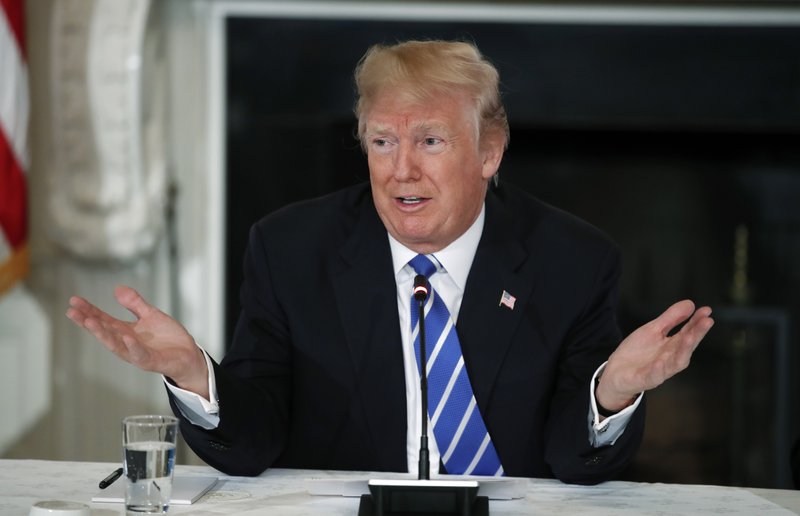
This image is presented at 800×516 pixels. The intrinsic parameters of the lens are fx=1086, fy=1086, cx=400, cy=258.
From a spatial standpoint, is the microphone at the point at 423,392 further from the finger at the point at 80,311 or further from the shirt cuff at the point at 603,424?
the finger at the point at 80,311

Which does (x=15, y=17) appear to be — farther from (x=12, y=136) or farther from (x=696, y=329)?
(x=696, y=329)

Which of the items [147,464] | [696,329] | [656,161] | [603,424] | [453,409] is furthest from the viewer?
[656,161]

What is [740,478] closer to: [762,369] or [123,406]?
[762,369]

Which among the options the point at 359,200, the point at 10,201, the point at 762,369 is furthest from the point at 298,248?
the point at 762,369

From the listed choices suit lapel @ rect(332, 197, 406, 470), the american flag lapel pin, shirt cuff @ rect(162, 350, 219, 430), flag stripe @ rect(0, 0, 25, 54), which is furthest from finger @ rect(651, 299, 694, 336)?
flag stripe @ rect(0, 0, 25, 54)

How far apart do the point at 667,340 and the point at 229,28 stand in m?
2.85

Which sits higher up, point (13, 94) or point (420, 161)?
point (13, 94)

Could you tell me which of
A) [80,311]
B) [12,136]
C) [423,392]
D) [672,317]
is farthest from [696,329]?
[12,136]

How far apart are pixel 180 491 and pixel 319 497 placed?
0.72 ft

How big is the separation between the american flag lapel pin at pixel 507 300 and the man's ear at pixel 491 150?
26cm

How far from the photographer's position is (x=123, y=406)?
163 inches

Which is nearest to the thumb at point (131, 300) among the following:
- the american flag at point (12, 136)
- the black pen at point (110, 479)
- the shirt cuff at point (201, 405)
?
the shirt cuff at point (201, 405)

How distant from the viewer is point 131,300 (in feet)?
5.77

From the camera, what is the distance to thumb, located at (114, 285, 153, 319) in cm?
173
